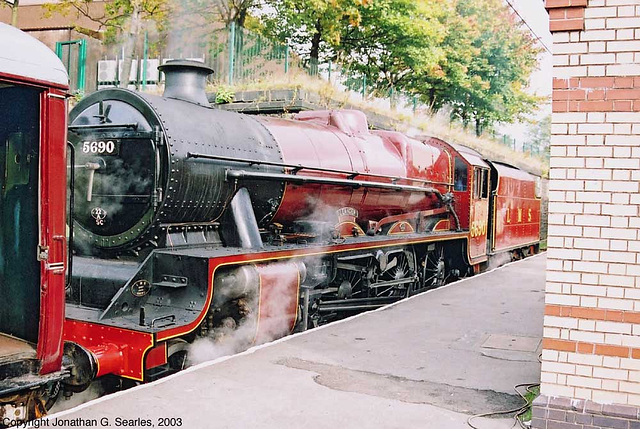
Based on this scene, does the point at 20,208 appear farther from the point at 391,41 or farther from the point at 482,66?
the point at 482,66

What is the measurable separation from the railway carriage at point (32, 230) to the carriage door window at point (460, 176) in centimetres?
951

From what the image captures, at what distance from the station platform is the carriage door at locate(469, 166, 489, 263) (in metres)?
4.85

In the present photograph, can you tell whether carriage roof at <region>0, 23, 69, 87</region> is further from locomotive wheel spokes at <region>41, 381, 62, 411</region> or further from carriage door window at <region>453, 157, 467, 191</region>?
carriage door window at <region>453, 157, 467, 191</region>

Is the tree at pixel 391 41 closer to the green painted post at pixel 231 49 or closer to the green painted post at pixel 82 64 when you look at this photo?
the green painted post at pixel 231 49

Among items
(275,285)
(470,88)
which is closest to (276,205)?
(275,285)

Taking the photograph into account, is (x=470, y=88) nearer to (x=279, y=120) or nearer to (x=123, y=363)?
(x=279, y=120)

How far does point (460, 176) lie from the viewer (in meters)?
12.5

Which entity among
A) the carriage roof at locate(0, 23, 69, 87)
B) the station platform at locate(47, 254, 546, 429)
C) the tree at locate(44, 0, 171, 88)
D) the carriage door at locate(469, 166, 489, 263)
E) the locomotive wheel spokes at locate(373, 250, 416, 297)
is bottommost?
the station platform at locate(47, 254, 546, 429)

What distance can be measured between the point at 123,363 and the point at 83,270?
53.1 inches

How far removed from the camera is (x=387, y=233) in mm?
9992

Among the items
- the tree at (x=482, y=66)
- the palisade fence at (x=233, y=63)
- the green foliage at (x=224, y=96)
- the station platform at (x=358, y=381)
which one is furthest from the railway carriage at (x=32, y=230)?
the tree at (x=482, y=66)

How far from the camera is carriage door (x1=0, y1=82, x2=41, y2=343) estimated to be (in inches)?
159

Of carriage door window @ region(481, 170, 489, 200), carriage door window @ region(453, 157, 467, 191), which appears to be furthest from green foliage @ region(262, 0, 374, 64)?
carriage door window @ region(453, 157, 467, 191)

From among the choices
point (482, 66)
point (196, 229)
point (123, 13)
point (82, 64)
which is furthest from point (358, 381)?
point (482, 66)
